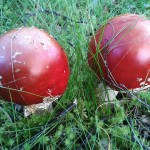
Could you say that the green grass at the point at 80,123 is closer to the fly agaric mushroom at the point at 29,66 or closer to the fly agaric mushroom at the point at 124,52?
the fly agaric mushroom at the point at 124,52

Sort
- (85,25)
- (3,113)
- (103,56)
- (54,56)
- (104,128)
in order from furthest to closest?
1. (85,25)
2. (3,113)
3. (104,128)
4. (103,56)
5. (54,56)

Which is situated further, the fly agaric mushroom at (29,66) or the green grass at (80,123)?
the green grass at (80,123)

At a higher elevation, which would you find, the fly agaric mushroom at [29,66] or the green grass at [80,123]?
the fly agaric mushroom at [29,66]

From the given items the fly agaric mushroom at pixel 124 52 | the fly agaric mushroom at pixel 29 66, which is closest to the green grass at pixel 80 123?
the fly agaric mushroom at pixel 124 52

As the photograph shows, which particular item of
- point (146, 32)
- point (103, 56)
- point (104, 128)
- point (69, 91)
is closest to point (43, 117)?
point (69, 91)

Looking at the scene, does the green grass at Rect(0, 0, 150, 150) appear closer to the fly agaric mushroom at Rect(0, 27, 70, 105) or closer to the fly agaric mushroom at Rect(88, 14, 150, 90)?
the fly agaric mushroom at Rect(88, 14, 150, 90)

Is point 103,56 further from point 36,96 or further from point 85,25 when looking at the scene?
point 85,25
